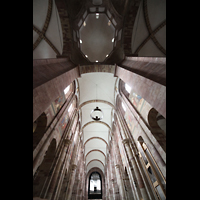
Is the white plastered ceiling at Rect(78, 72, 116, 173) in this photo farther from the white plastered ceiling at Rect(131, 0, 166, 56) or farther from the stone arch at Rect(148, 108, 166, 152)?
the stone arch at Rect(148, 108, 166, 152)

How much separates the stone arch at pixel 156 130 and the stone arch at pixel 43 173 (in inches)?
214

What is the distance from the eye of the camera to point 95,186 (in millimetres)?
25891

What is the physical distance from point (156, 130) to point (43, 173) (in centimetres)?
602

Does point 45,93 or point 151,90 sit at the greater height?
point 45,93

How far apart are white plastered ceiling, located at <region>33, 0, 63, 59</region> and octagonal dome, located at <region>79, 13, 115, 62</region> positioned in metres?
2.60

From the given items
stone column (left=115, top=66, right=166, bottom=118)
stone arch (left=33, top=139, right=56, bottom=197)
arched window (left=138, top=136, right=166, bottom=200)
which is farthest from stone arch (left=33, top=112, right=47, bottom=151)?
arched window (left=138, top=136, right=166, bottom=200)

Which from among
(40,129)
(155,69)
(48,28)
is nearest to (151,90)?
(155,69)

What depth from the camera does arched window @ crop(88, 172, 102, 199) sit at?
24.6m

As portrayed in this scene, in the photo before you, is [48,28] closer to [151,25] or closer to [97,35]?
[97,35]

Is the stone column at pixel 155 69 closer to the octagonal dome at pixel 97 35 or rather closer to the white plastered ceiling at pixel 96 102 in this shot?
the octagonal dome at pixel 97 35

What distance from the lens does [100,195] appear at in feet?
80.7
